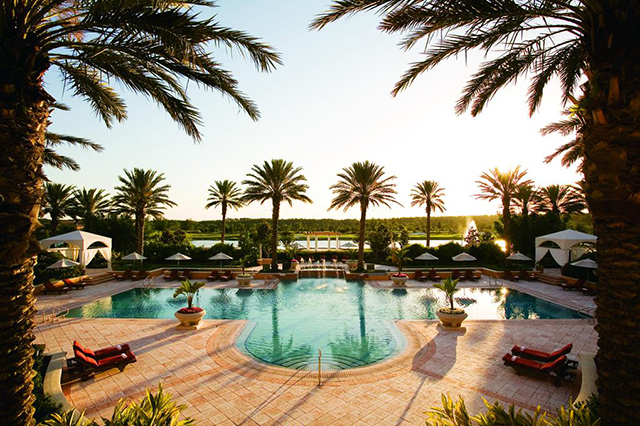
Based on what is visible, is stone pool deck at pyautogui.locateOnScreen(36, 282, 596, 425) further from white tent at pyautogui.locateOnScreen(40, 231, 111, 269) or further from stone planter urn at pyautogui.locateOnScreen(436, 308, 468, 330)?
white tent at pyautogui.locateOnScreen(40, 231, 111, 269)

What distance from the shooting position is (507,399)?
768cm

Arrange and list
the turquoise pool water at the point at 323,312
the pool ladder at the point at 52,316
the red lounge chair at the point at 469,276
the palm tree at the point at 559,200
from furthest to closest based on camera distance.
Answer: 1. the palm tree at the point at 559,200
2. the red lounge chair at the point at 469,276
3. the pool ladder at the point at 52,316
4. the turquoise pool water at the point at 323,312

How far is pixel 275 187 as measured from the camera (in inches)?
1114

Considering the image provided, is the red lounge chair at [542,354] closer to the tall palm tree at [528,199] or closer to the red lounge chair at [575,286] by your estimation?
the red lounge chair at [575,286]

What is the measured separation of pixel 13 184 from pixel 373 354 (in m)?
10.4

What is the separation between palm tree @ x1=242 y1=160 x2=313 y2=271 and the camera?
2800 centimetres

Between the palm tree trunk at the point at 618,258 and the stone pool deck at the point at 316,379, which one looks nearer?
the palm tree trunk at the point at 618,258

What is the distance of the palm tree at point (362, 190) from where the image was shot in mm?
28203

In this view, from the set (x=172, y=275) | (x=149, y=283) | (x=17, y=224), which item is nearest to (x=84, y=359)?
(x=17, y=224)

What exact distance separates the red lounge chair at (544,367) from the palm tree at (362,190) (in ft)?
63.8

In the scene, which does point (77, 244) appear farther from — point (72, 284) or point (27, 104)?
point (27, 104)

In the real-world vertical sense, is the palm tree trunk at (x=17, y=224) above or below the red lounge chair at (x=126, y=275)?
above

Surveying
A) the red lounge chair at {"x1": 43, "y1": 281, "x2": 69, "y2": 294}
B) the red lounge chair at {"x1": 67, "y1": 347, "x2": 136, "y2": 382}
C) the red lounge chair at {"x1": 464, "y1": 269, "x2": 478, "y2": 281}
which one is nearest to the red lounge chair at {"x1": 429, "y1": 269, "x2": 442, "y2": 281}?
the red lounge chair at {"x1": 464, "y1": 269, "x2": 478, "y2": 281}

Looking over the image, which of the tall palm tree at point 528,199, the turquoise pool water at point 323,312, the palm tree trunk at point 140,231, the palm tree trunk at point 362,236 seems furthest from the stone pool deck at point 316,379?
the tall palm tree at point 528,199
